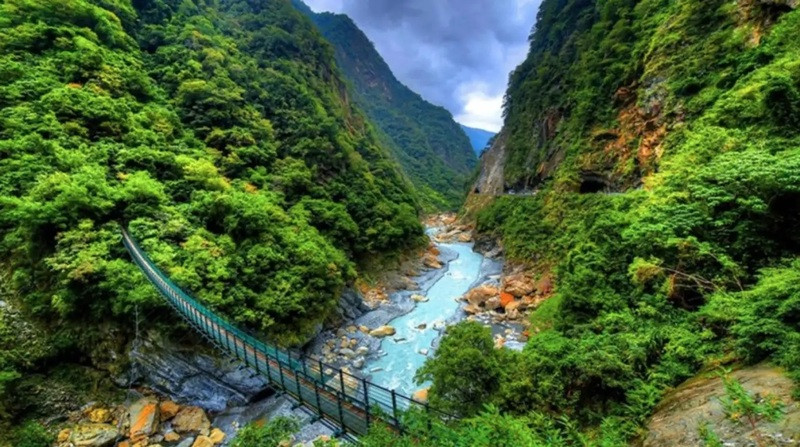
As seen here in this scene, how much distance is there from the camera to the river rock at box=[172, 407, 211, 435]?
10320mm

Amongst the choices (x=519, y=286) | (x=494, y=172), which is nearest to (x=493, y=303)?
(x=519, y=286)

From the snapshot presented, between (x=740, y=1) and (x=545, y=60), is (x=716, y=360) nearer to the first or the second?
(x=740, y=1)

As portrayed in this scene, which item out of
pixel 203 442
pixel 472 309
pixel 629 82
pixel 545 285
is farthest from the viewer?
pixel 629 82

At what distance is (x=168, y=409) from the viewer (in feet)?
35.4

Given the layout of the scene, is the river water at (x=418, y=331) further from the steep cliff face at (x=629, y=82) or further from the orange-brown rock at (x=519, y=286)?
the steep cliff face at (x=629, y=82)

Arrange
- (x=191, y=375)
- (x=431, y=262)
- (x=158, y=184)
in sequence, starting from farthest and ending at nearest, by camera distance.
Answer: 1. (x=431, y=262)
2. (x=158, y=184)
3. (x=191, y=375)

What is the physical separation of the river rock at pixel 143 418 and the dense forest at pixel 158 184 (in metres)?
2.26

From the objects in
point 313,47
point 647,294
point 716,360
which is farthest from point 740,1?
point 313,47

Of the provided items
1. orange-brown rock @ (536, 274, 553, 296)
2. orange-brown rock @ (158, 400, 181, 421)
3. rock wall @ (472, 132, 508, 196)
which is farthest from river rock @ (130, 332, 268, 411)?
rock wall @ (472, 132, 508, 196)

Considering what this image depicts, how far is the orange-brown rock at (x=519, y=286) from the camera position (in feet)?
60.1

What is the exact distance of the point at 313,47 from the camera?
37219 millimetres

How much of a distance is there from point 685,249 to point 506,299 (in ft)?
37.0

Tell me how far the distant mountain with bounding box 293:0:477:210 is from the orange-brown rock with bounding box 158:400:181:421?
77.6 meters

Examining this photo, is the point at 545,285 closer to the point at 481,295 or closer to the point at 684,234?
the point at 481,295
